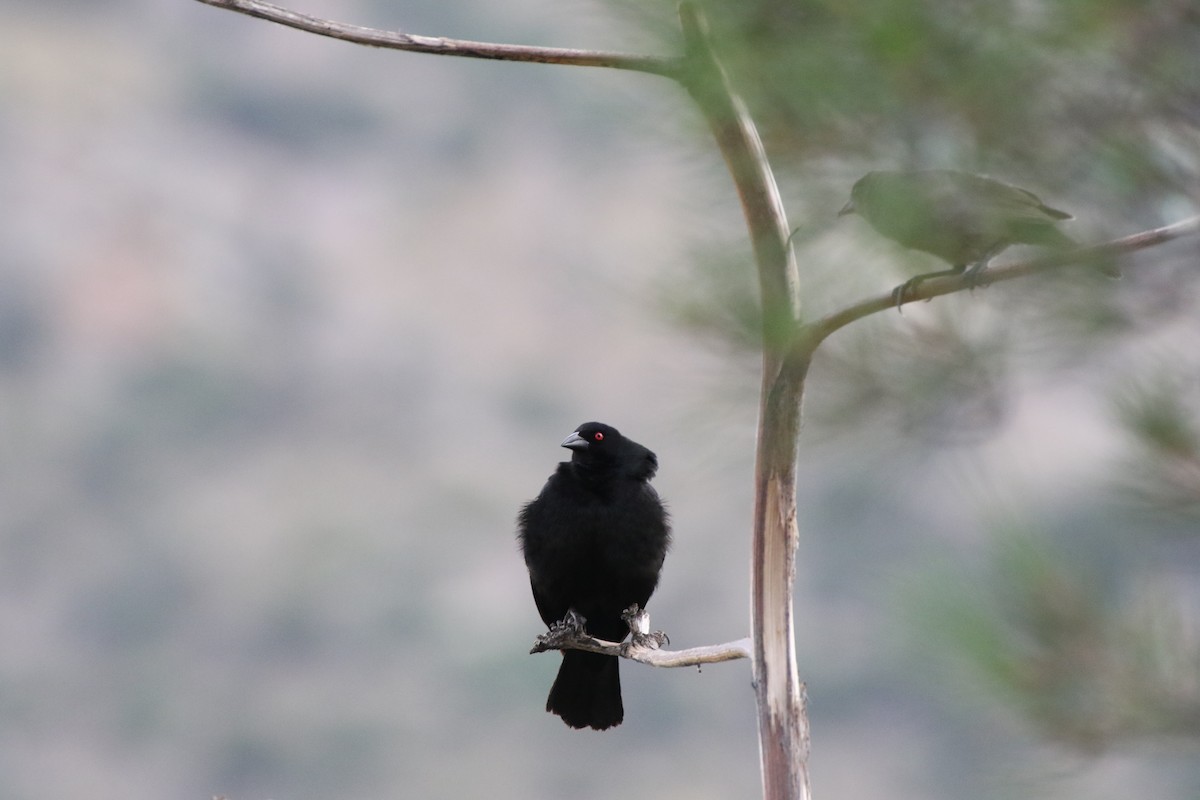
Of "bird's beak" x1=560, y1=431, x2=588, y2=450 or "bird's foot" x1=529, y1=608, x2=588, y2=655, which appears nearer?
"bird's foot" x1=529, y1=608, x2=588, y2=655

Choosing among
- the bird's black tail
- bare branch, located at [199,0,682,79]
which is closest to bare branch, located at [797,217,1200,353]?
bare branch, located at [199,0,682,79]

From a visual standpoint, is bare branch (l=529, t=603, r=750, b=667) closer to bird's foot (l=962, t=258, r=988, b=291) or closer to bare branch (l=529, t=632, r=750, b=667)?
bare branch (l=529, t=632, r=750, b=667)

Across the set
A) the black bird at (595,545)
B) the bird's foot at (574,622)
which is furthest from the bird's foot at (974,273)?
the bird's foot at (574,622)

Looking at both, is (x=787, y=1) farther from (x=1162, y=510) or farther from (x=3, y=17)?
(x=3, y=17)

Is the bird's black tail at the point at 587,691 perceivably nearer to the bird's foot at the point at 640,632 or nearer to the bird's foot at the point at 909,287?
the bird's foot at the point at 640,632

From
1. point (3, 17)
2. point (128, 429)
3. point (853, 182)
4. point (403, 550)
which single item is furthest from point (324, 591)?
point (853, 182)

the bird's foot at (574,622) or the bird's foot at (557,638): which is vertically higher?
the bird's foot at (574,622)
